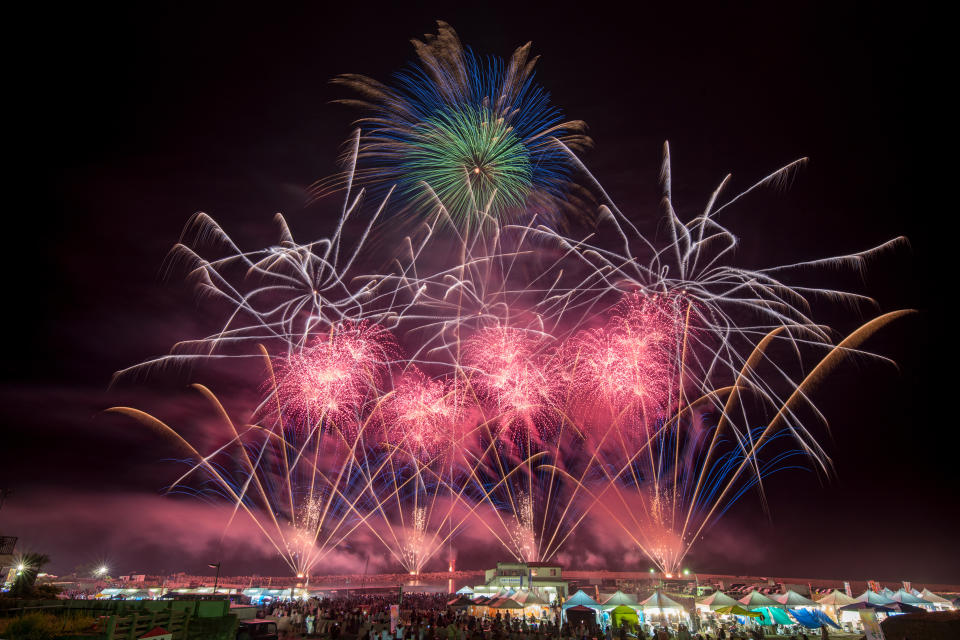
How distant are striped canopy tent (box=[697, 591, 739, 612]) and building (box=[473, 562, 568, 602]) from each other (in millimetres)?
10952

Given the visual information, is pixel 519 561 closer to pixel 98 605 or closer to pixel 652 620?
pixel 652 620

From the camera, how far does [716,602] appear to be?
25.6 meters

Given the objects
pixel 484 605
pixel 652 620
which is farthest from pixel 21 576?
pixel 652 620

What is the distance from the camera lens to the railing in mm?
32406

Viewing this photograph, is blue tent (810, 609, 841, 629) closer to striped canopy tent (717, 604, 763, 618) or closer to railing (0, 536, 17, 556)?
striped canopy tent (717, 604, 763, 618)

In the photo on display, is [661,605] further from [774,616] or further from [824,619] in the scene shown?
[824,619]

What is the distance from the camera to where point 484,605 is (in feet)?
95.6

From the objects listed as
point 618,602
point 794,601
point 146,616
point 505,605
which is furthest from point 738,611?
point 146,616

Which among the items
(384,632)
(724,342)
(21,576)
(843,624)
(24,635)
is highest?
(724,342)

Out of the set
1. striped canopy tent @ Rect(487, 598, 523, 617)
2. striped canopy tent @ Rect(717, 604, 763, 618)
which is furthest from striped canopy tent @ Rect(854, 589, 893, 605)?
striped canopy tent @ Rect(487, 598, 523, 617)

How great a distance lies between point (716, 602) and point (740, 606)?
1528 millimetres

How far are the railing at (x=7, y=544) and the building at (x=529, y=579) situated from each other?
31850 millimetres

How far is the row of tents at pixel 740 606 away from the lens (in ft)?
79.3

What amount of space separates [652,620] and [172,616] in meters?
23.7
